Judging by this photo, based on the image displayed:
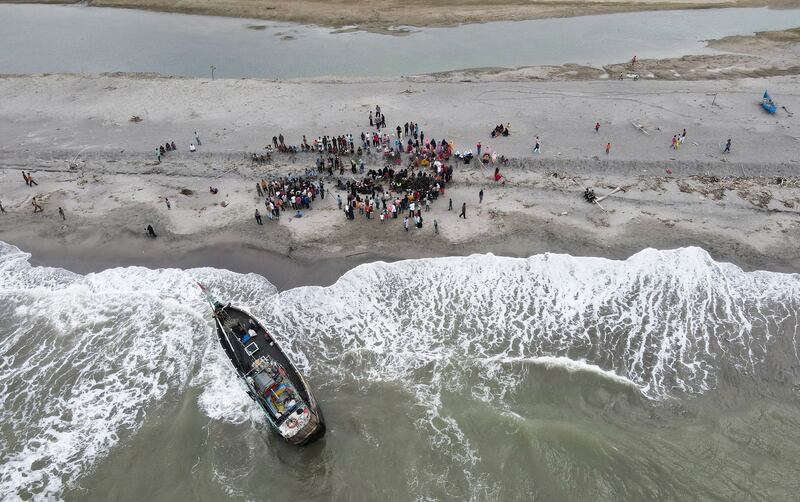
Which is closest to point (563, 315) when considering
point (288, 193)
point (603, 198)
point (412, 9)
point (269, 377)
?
point (603, 198)

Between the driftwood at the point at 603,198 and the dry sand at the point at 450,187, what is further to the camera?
the driftwood at the point at 603,198

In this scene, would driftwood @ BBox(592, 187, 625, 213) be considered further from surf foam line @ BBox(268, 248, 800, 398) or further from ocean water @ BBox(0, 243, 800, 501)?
ocean water @ BBox(0, 243, 800, 501)

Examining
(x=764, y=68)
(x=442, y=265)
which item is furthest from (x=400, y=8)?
(x=442, y=265)

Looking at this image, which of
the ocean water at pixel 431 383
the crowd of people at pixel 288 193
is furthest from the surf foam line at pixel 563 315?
the crowd of people at pixel 288 193

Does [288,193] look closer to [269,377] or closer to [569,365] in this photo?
[269,377]

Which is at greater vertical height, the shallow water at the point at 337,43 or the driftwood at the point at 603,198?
the shallow water at the point at 337,43

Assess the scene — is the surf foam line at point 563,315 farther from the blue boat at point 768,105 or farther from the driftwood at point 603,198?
the blue boat at point 768,105

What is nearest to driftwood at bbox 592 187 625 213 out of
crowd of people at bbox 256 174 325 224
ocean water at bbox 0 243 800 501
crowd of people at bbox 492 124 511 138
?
ocean water at bbox 0 243 800 501

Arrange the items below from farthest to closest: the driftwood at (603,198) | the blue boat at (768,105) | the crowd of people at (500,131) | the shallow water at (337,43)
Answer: the shallow water at (337,43), the blue boat at (768,105), the crowd of people at (500,131), the driftwood at (603,198)
